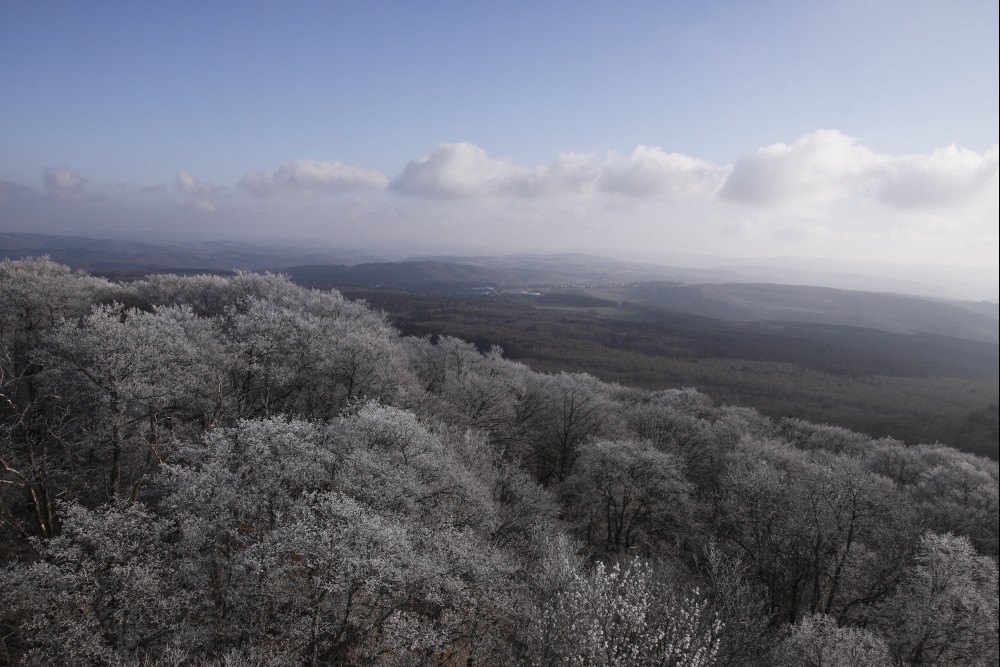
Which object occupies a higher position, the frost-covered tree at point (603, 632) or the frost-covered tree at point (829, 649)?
the frost-covered tree at point (603, 632)

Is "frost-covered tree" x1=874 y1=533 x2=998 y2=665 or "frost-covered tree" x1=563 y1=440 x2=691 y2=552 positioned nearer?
"frost-covered tree" x1=874 y1=533 x2=998 y2=665

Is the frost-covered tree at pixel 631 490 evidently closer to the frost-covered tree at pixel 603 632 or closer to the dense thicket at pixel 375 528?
the dense thicket at pixel 375 528

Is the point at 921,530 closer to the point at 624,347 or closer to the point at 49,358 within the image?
the point at 49,358

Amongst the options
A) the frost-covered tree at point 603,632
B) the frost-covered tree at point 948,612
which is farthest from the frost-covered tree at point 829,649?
the frost-covered tree at point 603,632

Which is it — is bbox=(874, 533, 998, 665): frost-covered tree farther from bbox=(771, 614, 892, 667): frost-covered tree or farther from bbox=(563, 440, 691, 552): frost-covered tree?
bbox=(563, 440, 691, 552): frost-covered tree

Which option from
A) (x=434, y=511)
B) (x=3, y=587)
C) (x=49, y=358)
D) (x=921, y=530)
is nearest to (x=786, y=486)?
(x=921, y=530)

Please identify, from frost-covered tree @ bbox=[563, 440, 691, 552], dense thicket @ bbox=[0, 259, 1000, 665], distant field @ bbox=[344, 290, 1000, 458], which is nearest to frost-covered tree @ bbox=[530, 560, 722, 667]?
dense thicket @ bbox=[0, 259, 1000, 665]

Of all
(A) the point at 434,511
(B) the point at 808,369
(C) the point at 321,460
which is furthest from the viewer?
(B) the point at 808,369

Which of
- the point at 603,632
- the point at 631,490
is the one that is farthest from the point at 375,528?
the point at 631,490
